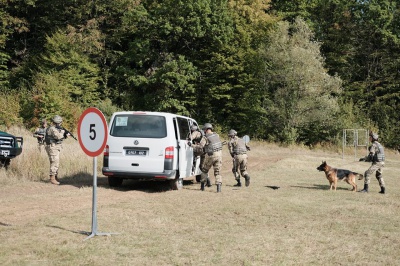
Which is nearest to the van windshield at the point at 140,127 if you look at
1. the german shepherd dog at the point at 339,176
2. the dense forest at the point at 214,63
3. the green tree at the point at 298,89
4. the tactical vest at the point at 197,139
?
the tactical vest at the point at 197,139

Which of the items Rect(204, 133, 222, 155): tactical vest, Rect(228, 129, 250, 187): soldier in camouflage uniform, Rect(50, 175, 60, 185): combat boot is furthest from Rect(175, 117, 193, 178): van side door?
Rect(50, 175, 60, 185): combat boot

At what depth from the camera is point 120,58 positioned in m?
46.4

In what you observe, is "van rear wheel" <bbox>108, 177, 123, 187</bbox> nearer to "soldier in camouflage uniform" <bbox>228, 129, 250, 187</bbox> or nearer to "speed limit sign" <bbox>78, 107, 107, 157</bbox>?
"soldier in camouflage uniform" <bbox>228, 129, 250, 187</bbox>

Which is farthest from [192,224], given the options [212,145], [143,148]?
[212,145]

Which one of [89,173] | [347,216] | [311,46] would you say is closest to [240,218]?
[347,216]

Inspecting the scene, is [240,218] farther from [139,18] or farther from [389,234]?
[139,18]

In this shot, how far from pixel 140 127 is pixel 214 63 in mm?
33995

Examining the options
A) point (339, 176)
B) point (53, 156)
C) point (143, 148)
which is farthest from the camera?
point (339, 176)

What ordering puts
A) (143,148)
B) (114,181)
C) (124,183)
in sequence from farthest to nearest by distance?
(124,183), (114,181), (143,148)

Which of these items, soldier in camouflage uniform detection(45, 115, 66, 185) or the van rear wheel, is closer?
the van rear wheel

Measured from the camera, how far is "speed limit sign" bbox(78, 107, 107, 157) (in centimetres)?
718

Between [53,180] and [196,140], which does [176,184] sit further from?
[53,180]

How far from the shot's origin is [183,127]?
13.8m

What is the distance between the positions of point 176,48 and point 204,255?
1637 inches
